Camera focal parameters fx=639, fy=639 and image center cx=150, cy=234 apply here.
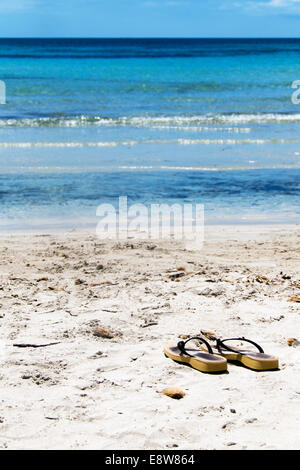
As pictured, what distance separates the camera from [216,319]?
4590 millimetres

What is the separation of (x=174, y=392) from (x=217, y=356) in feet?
1.75

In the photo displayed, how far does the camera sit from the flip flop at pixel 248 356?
380cm

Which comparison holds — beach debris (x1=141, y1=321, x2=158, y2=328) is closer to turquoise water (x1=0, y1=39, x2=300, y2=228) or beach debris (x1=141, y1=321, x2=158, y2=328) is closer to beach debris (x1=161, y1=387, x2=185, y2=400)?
beach debris (x1=161, y1=387, x2=185, y2=400)

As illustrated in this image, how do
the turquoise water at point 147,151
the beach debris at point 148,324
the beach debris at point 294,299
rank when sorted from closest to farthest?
the beach debris at point 148,324 < the beach debris at point 294,299 < the turquoise water at point 147,151

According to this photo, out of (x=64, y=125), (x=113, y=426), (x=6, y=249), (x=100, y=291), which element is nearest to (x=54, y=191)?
(x=6, y=249)

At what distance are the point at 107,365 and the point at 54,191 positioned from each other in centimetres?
584

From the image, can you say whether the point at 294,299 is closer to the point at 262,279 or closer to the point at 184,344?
the point at 262,279

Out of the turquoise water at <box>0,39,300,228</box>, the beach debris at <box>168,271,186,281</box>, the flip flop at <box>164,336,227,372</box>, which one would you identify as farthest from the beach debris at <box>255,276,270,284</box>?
the turquoise water at <box>0,39,300,228</box>

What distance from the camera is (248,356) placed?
387cm

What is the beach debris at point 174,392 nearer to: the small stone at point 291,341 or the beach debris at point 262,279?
the small stone at point 291,341

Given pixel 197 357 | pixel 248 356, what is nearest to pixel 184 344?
pixel 197 357

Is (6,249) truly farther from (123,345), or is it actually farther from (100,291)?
(123,345)

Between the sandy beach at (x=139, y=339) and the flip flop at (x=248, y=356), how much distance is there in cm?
5

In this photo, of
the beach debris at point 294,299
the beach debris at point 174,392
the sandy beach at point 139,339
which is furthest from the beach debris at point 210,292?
the beach debris at point 174,392
